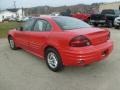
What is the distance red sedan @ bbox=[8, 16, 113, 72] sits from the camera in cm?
493

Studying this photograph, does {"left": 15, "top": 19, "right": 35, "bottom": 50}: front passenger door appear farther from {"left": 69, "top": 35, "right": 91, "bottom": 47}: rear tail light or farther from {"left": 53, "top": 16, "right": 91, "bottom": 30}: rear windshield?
{"left": 69, "top": 35, "right": 91, "bottom": 47}: rear tail light

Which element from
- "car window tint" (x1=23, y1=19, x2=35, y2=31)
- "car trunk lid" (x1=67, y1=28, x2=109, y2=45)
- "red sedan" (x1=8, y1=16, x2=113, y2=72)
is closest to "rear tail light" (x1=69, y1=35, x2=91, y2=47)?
"red sedan" (x1=8, y1=16, x2=113, y2=72)

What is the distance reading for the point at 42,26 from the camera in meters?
6.15

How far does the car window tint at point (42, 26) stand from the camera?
19.2ft

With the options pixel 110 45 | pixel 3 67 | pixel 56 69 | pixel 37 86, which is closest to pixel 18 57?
pixel 3 67

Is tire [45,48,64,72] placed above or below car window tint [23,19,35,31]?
below

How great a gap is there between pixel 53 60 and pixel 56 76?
49cm

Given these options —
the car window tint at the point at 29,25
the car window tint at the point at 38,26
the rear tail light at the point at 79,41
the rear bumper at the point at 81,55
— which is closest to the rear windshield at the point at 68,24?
the car window tint at the point at 38,26

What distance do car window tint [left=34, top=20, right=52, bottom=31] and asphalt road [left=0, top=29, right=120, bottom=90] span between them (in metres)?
1.09

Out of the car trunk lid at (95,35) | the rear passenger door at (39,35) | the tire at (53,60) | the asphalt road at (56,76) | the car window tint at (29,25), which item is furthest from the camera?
the car window tint at (29,25)

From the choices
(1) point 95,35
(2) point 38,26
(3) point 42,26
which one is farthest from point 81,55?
(2) point 38,26

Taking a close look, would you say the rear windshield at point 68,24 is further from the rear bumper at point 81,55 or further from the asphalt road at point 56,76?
the asphalt road at point 56,76

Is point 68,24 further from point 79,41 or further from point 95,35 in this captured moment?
point 79,41

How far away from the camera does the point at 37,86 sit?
4750mm
